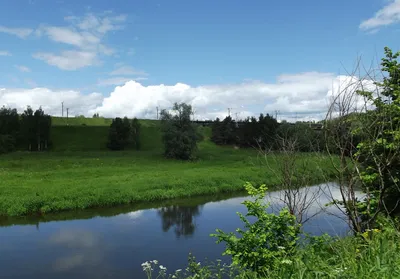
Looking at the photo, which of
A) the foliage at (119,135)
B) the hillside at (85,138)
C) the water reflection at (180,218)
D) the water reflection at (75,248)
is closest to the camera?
the water reflection at (75,248)

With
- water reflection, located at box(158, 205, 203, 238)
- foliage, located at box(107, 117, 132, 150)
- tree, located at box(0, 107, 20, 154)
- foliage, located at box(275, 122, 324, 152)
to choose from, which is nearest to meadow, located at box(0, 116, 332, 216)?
foliage, located at box(275, 122, 324, 152)

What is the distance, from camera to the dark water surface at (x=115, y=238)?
503 inches

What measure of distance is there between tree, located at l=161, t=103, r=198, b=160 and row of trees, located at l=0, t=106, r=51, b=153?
31445 millimetres

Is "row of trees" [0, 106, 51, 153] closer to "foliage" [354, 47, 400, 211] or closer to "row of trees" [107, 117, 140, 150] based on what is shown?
"row of trees" [107, 117, 140, 150]

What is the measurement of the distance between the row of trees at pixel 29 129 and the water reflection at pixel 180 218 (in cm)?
5237

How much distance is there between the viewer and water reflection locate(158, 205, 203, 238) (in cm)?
1813

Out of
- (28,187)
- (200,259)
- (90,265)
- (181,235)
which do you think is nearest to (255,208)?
(200,259)

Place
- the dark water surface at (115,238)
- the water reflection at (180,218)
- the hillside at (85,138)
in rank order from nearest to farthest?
the dark water surface at (115,238) < the water reflection at (180,218) < the hillside at (85,138)

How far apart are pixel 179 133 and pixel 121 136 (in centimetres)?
2442

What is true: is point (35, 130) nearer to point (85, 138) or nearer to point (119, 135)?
point (85, 138)

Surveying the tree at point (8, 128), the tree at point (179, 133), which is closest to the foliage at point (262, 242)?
the tree at point (179, 133)

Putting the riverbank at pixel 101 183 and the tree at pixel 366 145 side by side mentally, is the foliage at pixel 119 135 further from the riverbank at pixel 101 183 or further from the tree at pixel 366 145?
the tree at pixel 366 145

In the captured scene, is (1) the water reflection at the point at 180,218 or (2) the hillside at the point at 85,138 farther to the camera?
(2) the hillside at the point at 85,138

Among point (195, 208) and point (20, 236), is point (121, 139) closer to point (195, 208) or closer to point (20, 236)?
point (195, 208)
